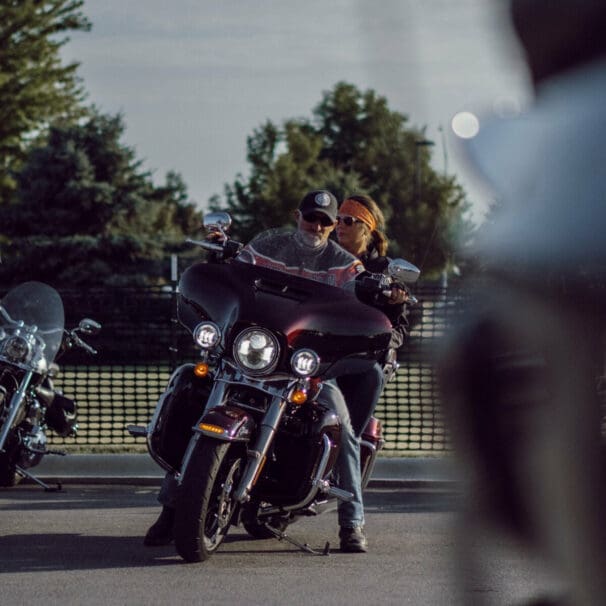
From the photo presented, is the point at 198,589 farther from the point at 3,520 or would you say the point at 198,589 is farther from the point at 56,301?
the point at 56,301

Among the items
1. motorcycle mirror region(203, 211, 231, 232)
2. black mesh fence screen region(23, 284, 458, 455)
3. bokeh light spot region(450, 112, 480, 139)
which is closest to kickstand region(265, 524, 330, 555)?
motorcycle mirror region(203, 211, 231, 232)

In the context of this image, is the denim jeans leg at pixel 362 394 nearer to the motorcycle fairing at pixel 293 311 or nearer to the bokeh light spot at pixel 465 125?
the motorcycle fairing at pixel 293 311

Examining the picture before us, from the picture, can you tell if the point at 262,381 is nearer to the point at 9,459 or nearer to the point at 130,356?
the point at 9,459

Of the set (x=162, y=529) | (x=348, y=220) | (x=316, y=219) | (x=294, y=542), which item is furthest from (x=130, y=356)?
(x=294, y=542)

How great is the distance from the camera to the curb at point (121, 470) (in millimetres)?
8844

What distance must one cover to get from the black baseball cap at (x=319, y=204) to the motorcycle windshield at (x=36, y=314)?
225 cm

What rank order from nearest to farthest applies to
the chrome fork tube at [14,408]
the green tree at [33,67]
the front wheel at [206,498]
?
the front wheel at [206,498], the chrome fork tube at [14,408], the green tree at [33,67]

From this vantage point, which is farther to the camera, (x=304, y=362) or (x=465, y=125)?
(x=304, y=362)

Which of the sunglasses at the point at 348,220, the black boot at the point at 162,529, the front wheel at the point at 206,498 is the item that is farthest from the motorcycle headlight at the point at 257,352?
the sunglasses at the point at 348,220

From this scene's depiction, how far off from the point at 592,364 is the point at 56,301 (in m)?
6.65

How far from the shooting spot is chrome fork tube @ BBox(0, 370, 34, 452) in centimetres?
759

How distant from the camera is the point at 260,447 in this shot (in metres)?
5.70

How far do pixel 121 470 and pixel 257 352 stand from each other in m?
3.58

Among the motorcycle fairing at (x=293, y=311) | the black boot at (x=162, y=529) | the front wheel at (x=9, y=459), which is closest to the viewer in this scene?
the motorcycle fairing at (x=293, y=311)
